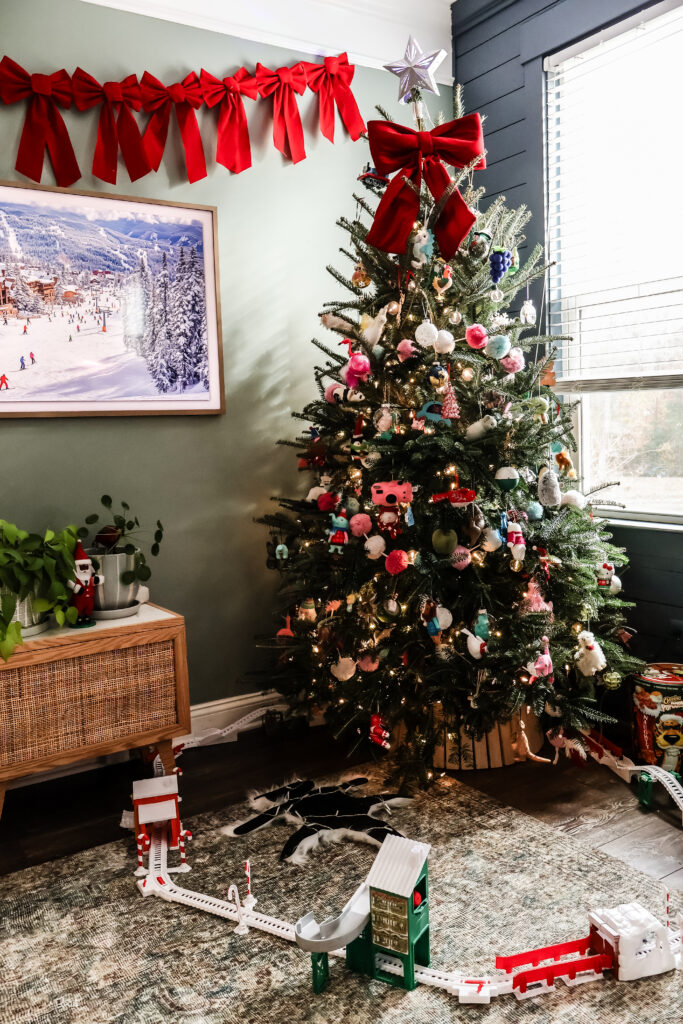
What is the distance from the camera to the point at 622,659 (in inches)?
96.7

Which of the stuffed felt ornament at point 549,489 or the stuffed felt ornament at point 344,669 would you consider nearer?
the stuffed felt ornament at point 549,489

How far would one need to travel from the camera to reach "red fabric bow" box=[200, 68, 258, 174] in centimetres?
Result: 283

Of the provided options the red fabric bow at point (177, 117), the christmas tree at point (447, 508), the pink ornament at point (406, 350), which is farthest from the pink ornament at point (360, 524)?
the red fabric bow at point (177, 117)

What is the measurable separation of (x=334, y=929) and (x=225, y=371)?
2034 mm

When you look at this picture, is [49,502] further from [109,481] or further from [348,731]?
[348,731]

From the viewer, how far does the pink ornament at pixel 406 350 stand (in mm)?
2354

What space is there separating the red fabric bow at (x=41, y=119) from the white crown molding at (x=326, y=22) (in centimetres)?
36

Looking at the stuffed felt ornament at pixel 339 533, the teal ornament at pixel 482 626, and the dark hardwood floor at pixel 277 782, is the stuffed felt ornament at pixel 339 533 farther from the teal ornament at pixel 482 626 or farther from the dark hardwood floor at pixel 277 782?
the dark hardwood floor at pixel 277 782

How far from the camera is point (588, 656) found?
7.80 ft

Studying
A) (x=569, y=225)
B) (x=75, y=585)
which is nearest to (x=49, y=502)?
(x=75, y=585)

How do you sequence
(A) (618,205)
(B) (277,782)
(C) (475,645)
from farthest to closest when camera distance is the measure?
(A) (618,205)
(B) (277,782)
(C) (475,645)

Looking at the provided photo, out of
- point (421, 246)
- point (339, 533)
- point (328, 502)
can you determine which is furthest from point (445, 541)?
point (421, 246)

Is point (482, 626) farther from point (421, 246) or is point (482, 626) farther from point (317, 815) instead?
point (421, 246)

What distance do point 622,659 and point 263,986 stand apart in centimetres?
144
